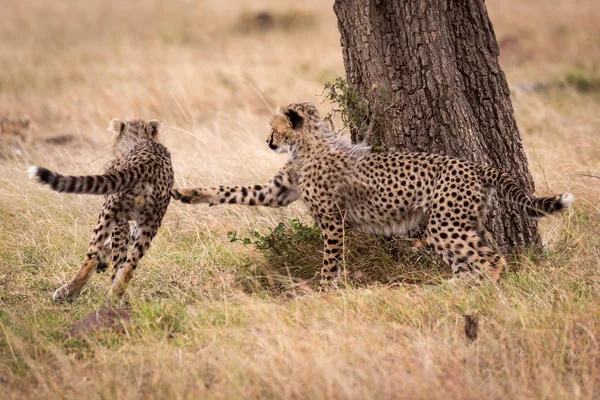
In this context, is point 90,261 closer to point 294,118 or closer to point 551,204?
point 294,118

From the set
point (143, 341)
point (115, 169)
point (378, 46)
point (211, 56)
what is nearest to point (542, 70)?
point (211, 56)

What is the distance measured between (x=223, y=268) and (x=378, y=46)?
146 cm

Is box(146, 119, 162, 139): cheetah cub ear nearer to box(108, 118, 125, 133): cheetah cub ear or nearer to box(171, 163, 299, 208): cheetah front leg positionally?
box(108, 118, 125, 133): cheetah cub ear

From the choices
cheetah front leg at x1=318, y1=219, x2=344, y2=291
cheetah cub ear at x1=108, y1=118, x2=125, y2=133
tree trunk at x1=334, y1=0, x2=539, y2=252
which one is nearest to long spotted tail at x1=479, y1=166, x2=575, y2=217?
tree trunk at x1=334, y1=0, x2=539, y2=252

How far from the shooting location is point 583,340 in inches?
135

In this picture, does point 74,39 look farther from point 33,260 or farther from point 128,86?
point 33,260

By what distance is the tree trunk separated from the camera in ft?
14.9

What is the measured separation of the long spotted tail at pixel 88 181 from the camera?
145 inches

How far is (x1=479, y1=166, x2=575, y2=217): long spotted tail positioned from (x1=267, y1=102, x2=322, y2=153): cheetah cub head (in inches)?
38.3

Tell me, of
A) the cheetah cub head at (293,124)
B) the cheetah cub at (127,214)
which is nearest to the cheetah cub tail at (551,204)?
the cheetah cub head at (293,124)

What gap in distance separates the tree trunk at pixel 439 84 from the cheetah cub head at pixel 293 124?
32 cm

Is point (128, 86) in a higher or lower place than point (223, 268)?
higher

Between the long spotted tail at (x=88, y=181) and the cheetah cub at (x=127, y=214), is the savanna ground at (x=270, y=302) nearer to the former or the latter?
the cheetah cub at (x=127, y=214)

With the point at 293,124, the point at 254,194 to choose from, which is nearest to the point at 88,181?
the point at 254,194
